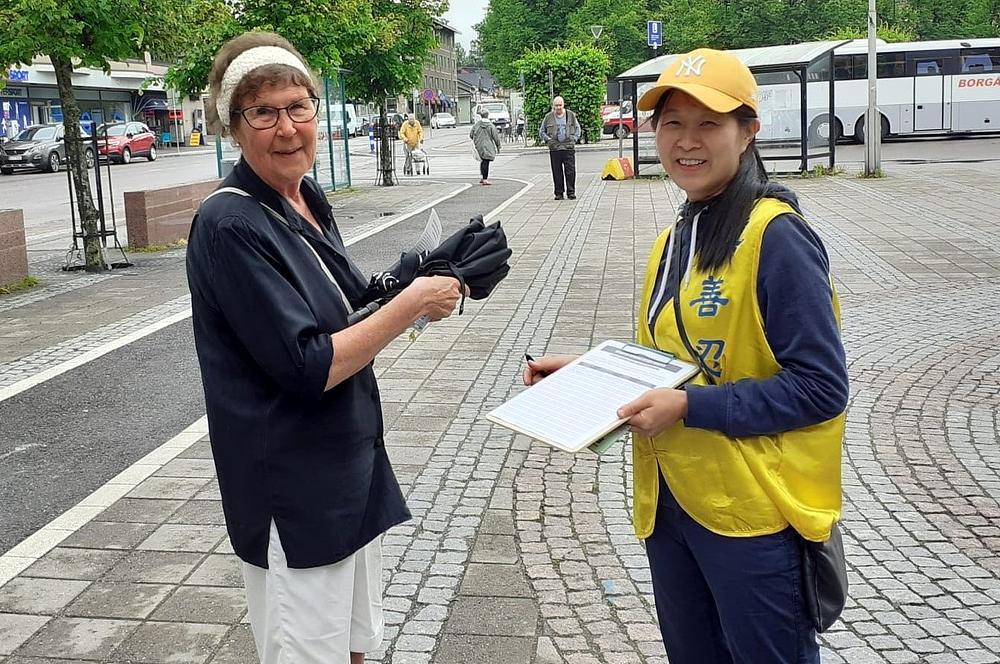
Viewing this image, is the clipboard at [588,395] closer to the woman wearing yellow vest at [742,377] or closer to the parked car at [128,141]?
the woman wearing yellow vest at [742,377]

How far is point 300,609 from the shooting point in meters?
2.40

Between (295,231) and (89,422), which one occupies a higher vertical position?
(295,231)

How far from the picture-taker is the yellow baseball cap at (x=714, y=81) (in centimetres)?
210

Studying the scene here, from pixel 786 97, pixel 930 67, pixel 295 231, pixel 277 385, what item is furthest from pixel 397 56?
pixel 277 385

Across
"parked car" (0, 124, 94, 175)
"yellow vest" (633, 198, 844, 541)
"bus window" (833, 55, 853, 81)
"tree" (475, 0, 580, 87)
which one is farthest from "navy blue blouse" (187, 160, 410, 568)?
"tree" (475, 0, 580, 87)

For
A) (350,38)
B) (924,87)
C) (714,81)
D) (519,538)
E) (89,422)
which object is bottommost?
(519,538)

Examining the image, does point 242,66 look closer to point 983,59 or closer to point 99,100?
point 983,59

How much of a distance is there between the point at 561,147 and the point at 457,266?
60.0 feet

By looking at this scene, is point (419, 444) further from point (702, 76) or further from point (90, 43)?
point (90, 43)

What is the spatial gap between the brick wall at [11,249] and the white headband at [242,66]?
982 centimetres

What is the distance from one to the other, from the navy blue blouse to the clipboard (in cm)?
39

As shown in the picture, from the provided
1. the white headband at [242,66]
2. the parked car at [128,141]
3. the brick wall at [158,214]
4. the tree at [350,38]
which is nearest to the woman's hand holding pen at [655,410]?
the white headband at [242,66]

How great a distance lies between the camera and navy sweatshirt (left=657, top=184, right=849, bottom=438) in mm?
2018

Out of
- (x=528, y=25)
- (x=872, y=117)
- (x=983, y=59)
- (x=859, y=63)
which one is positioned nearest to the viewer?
(x=872, y=117)
